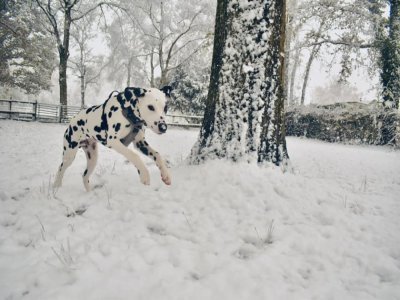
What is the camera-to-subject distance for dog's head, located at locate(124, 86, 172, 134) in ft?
11.8

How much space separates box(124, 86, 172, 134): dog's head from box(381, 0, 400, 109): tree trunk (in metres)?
14.3

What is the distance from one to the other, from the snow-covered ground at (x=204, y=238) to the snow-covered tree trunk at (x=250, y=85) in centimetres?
32

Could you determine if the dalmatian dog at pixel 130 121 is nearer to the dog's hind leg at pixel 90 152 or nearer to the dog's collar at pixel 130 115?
the dog's collar at pixel 130 115

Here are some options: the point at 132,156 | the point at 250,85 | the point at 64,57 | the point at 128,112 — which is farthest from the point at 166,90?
the point at 64,57

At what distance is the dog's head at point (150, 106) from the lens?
3591 millimetres

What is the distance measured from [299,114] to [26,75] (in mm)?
23234

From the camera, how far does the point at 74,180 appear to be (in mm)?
5266

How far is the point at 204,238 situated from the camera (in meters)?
2.99

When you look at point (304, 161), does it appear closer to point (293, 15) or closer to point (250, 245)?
point (250, 245)

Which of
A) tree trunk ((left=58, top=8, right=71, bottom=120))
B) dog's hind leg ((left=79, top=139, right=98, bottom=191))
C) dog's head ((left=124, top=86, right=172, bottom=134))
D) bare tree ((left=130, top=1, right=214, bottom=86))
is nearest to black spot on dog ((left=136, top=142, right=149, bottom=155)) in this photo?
dog's head ((left=124, top=86, right=172, bottom=134))

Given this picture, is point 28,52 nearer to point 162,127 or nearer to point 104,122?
point 104,122

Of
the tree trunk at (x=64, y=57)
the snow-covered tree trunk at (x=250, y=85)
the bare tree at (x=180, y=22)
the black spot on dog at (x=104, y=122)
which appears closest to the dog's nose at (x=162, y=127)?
the black spot on dog at (x=104, y=122)

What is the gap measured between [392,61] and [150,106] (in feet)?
49.4

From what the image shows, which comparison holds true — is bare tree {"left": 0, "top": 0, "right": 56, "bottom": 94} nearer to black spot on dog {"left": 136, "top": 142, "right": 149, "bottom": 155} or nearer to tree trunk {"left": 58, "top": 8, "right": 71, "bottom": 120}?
tree trunk {"left": 58, "top": 8, "right": 71, "bottom": 120}
